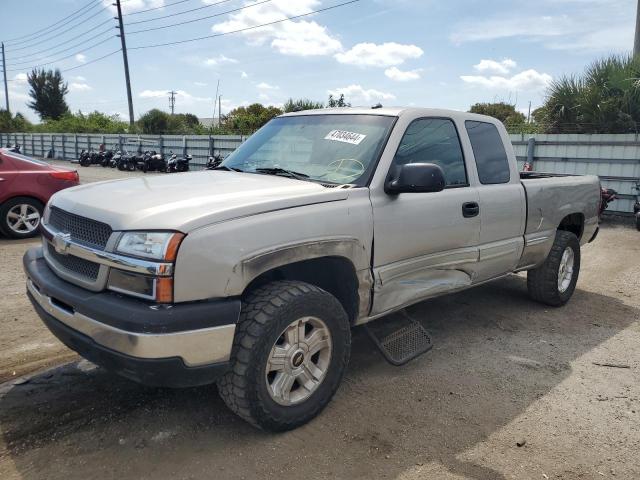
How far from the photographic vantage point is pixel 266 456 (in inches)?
109

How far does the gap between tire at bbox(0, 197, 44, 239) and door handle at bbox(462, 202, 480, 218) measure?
7072 millimetres

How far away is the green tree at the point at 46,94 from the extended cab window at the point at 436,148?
64.7 m

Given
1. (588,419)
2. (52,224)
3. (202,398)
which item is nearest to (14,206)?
(52,224)

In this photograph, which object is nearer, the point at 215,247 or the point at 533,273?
the point at 215,247

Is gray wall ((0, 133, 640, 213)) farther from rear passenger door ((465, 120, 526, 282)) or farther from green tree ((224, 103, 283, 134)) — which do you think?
green tree ((224, 103, 283, 134))

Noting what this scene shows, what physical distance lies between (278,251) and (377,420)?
1.23m

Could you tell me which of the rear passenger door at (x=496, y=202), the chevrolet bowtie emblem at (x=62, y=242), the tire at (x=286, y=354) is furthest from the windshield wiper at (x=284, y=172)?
the rear passenger door at (x=496, y=202)

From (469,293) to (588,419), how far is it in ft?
9.03

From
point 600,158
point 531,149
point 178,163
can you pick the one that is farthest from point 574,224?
point 178,163

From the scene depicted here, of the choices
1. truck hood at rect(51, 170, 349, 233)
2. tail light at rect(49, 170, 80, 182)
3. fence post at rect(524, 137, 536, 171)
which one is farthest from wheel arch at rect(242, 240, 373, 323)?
fence post at rect(524, 137, 536, 171)

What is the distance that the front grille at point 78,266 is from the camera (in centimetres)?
270

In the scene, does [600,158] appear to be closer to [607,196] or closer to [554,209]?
[607,196]

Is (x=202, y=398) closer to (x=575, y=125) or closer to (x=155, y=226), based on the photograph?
(x=155, y=226)

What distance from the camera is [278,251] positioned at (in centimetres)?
277
